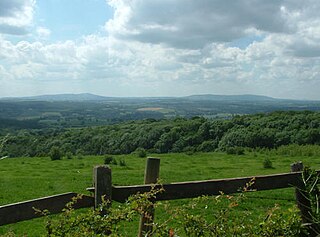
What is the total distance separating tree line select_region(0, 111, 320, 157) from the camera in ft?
169

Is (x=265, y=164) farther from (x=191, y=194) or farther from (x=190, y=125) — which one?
(x=190, y=125)

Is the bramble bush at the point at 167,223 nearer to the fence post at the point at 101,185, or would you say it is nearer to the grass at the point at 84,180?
the fence post at the point at 101,185

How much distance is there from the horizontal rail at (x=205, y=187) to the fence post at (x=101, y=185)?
0.12 m

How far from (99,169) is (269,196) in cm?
1054

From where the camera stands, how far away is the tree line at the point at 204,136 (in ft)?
169

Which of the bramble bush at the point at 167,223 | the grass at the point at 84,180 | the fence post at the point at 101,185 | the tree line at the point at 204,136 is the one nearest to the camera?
the bramble bush at the point at 167,223

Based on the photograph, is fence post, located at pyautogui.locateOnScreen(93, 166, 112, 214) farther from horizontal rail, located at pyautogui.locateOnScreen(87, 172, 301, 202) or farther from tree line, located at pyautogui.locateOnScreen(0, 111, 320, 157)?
tree line, located at pyautogui.locateOnScreen(0, 111, 320, 157)

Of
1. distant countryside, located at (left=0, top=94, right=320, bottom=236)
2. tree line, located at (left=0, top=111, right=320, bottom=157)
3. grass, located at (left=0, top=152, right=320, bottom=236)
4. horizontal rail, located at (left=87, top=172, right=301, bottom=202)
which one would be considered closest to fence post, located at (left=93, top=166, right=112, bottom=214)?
horizontal rail, located at (left=87, top=172, right=301, bottom=202)

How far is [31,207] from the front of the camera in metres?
3.77

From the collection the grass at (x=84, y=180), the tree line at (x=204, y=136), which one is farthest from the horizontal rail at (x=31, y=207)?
the tree line at (x=204, y=136)

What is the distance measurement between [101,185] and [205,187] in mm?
1227

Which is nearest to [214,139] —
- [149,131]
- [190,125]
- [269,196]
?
[190,125]

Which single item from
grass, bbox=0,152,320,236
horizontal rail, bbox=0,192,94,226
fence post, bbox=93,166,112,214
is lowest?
grass, bbox=0,152,320,236

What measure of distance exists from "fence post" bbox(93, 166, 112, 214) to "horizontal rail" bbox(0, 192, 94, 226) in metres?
0.16
